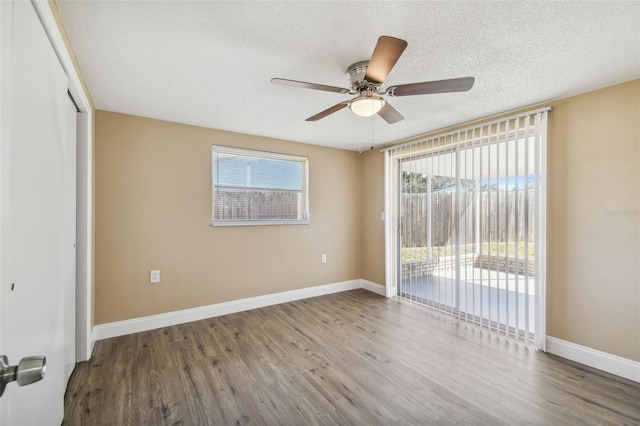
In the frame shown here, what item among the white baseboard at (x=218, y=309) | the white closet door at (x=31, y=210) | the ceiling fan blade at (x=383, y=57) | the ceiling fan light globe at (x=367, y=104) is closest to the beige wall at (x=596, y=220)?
the ceiling fan light globe at (x=367, y=104)

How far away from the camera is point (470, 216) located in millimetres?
3111

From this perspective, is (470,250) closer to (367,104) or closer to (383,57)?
(367,104)

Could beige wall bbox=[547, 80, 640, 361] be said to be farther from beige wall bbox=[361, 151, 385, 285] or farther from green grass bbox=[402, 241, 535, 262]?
beige wall bbox=[361, 151, 385, 285]

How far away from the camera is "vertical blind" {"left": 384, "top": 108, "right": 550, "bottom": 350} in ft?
8.71

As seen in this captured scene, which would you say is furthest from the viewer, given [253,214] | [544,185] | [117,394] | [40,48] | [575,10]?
[253,214]

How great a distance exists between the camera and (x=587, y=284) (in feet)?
7.70

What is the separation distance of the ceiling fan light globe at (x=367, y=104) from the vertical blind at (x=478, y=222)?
5.79 feet

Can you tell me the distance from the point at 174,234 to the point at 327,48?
2.57 meters

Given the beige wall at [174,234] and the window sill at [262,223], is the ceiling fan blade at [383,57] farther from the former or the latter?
the window sill at [262,223]

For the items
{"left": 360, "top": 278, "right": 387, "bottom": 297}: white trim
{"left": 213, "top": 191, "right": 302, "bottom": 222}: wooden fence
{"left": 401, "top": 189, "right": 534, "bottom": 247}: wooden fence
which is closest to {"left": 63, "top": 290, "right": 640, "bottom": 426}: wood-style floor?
{"left": 401, "top": 189, "right": 534, "bottom": 247}: wooden fence

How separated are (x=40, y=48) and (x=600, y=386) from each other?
3.98 metres

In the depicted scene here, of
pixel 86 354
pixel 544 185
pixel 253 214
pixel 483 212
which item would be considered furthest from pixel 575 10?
pixel 86 354

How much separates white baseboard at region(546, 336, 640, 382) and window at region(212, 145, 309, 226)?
3096mm

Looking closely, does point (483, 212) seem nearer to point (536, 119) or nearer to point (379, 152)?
point (536, 119)
